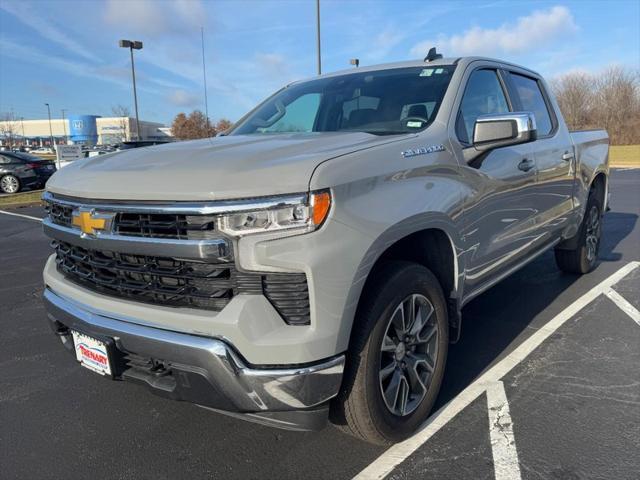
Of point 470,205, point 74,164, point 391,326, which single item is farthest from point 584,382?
point 74,164

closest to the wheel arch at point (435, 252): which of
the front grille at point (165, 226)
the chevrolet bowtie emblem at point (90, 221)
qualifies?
the front grille at point (165, 226)

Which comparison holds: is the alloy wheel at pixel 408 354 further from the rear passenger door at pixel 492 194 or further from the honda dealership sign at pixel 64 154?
the honda dealership sign at pixel 64 154

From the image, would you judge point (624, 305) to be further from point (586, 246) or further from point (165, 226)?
point (165, 226)

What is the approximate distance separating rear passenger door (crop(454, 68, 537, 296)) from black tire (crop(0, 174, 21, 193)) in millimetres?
18685

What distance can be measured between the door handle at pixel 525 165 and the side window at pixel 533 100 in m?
0.70

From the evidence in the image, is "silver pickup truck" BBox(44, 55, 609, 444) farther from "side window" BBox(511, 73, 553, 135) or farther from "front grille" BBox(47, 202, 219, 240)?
"side window" BBox(511, 73, 553, 135)

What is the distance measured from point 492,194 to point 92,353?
2382 mm

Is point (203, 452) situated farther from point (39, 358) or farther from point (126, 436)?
point (39, 358)

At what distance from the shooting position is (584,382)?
3219 millimetres

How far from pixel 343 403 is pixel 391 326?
1.41 feet

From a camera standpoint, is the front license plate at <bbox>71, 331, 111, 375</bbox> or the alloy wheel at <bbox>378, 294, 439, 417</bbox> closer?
the front license plate at <bbox>71, 331, 111, 375</bbox>

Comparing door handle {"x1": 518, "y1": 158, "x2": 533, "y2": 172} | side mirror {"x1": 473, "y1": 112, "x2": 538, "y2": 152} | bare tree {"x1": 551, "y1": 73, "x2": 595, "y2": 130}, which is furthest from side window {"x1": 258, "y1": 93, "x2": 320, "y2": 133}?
bare tree {"x1": 551, "y1": 73, "x2": 595, "y2": 130}

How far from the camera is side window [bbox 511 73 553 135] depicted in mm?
4219

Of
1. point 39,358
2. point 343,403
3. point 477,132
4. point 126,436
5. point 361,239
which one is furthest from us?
point 39,358
